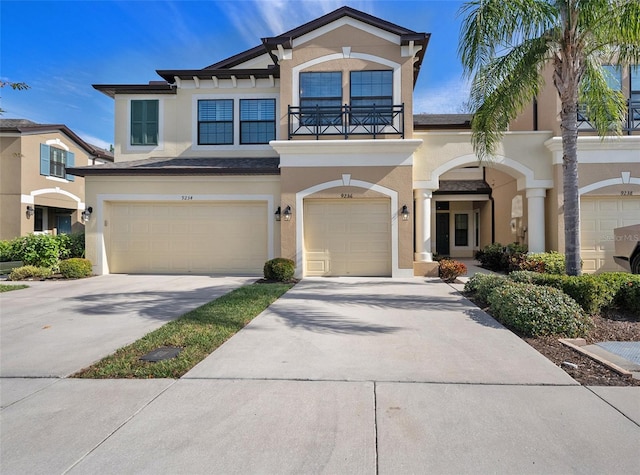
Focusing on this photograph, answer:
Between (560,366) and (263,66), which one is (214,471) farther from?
(263,66)

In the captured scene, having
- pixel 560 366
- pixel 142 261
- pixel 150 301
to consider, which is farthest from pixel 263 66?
pixel 560 366

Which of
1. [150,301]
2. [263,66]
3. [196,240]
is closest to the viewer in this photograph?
[150,301]

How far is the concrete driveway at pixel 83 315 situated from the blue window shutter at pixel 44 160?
39.2 feet

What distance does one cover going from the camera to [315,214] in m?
12.5

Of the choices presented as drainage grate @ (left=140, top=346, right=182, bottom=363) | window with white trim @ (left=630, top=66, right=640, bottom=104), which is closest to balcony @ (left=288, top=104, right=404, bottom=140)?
window with white trim @ (left=630, top=66, right=640, bottom=104)

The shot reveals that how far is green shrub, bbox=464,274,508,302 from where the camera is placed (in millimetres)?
7910

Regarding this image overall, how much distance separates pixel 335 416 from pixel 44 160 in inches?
919

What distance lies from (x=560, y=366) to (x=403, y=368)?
6.25 ft

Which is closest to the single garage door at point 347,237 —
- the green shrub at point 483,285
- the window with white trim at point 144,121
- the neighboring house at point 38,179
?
the green shrub at point 483,285

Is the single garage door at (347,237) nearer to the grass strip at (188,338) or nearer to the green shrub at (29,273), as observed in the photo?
the grass strip at (188,338)

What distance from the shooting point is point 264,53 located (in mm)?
15445

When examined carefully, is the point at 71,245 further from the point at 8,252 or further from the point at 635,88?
the point at 635,88

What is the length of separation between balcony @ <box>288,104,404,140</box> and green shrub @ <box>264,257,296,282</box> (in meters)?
4.15

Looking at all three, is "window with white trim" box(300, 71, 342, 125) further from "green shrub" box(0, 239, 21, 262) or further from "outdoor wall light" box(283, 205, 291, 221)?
"green shrub" box(0, 239, 21, 262)
